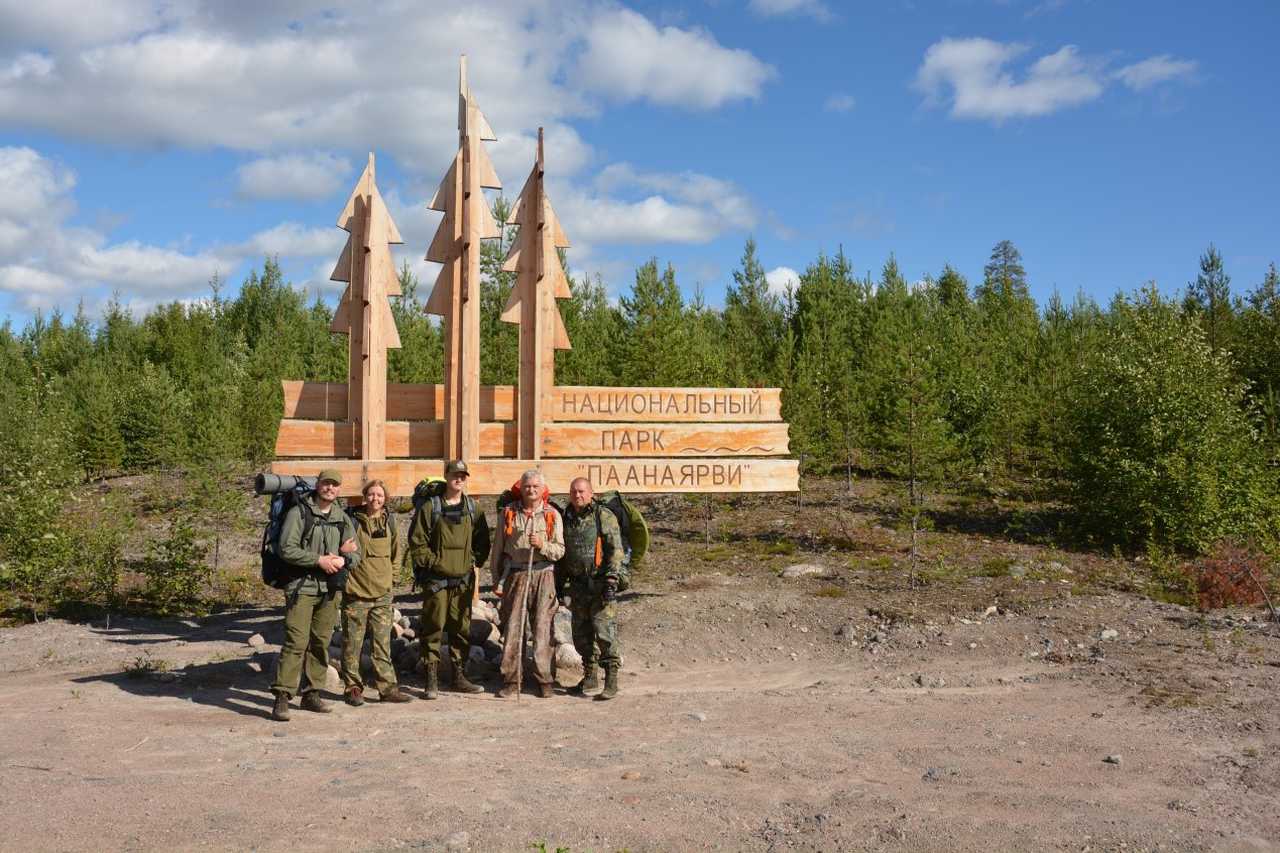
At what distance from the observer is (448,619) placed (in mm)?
8086

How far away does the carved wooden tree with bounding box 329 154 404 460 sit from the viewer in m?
9.29

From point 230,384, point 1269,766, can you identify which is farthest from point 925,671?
point 230,384

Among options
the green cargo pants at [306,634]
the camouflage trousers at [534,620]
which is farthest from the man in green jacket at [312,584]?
the camouflage trousers at [534,620]

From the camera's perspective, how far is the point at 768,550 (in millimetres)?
15977

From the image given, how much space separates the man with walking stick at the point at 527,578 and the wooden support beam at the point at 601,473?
3.78 feet

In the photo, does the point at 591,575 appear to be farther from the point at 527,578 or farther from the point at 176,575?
the point at 176,575

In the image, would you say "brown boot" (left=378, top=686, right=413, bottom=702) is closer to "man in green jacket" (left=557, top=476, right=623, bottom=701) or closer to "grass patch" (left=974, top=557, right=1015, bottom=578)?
"man in green jacket" (left=557, top=476, right=623, bottom=701)

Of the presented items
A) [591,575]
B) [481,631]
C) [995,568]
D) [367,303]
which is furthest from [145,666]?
[995,568]

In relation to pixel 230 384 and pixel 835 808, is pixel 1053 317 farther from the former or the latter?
pixel 835 808

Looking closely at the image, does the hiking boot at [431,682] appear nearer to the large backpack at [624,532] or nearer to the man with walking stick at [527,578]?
the man with walking stick at [527,578]

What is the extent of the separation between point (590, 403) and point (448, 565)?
2.66 meters

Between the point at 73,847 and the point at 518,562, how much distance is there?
3964mm

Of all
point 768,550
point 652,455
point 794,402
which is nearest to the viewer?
point 652,455

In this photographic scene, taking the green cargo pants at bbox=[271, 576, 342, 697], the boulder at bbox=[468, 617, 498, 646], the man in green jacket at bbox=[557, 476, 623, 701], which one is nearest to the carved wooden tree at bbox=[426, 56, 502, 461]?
the boulder at bbox=[468, 617, 498, 646]
